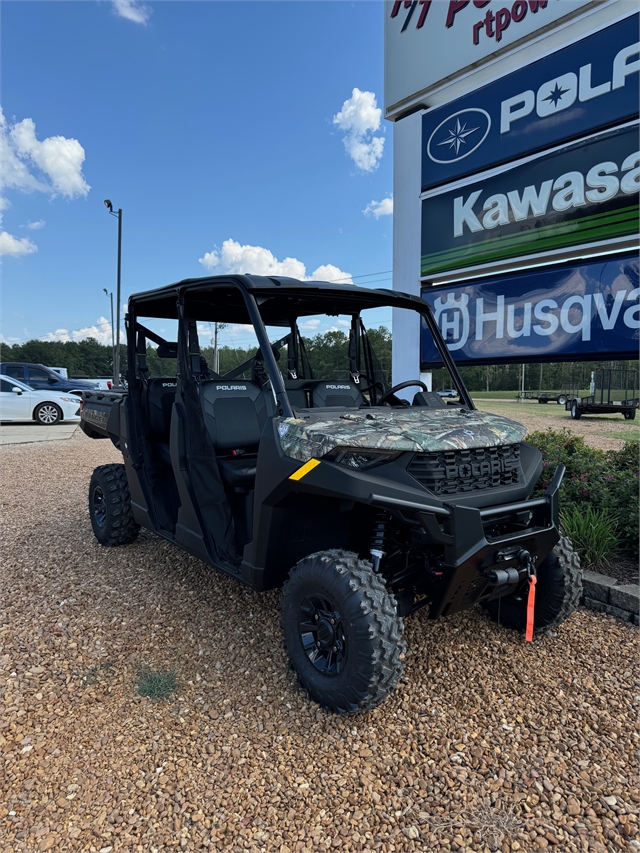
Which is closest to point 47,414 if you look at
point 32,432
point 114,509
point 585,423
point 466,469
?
point 32,432

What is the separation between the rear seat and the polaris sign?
3.60 m

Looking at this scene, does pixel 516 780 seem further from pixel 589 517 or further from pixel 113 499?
pixel 113 499

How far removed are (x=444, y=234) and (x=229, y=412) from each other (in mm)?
3559

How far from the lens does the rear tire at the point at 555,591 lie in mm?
2834

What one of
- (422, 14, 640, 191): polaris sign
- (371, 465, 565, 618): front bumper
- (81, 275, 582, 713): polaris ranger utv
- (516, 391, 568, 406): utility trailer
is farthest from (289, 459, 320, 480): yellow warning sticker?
(516, 391, 568, 406): utility trailer

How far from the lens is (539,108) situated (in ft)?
15.9

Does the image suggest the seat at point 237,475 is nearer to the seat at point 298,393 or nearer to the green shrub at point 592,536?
the seat at point 298,393

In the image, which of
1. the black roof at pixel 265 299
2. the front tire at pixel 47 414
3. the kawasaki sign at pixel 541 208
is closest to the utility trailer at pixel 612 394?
the kawasaki sign at pixel 541 208

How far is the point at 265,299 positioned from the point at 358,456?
3.55ft

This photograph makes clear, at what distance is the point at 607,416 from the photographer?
7555 millimetres

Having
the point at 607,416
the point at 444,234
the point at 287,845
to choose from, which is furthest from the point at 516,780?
the point at 607,416

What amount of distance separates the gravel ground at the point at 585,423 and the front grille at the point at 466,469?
3.57ft

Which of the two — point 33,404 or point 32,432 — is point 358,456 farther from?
point 33,404

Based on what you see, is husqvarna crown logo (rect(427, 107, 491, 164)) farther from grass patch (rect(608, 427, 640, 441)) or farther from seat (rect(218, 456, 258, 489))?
seat (rect(218, 456, 258, 489))
